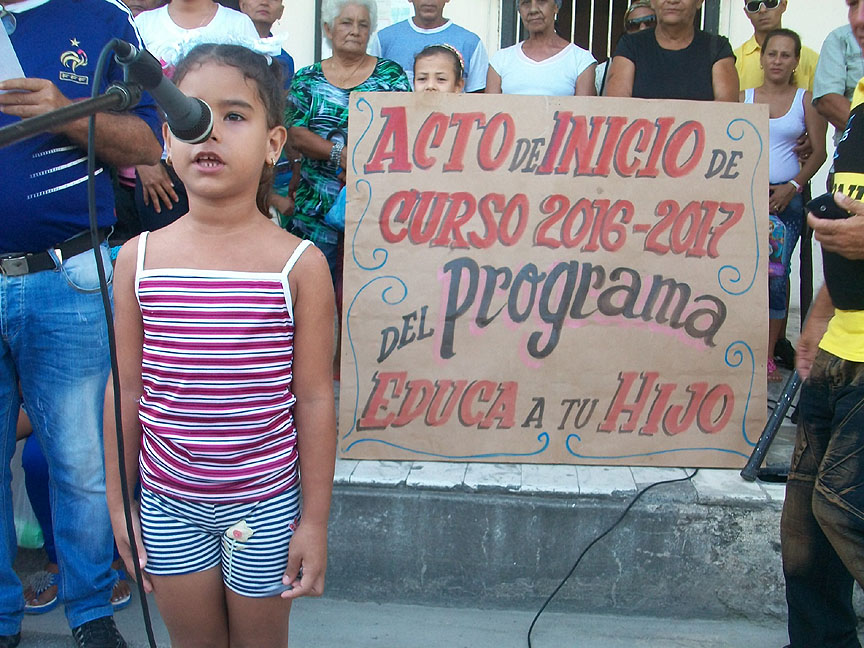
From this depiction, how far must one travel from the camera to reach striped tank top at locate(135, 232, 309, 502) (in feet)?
5.25

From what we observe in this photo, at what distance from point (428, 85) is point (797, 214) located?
79.3 inches

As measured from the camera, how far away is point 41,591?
2.81 meters

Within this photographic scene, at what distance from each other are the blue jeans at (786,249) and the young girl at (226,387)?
3104mm

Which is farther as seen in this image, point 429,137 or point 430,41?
point 430,41

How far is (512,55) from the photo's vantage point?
13.6ft

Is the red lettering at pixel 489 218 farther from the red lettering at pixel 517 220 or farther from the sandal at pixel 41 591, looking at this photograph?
the sandal at pixel 41 591

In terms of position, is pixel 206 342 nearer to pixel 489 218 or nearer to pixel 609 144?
pixel 489 218

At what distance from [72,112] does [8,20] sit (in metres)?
1.35

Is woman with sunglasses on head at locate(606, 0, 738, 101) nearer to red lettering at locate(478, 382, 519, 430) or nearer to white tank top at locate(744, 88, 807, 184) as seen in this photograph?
white tank top at locate(744, 88, 807, 184)

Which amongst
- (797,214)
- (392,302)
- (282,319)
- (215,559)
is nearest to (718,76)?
(797,214)

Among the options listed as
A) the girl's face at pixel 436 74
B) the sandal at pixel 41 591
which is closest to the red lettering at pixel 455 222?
the girl's face at pixel 436 74

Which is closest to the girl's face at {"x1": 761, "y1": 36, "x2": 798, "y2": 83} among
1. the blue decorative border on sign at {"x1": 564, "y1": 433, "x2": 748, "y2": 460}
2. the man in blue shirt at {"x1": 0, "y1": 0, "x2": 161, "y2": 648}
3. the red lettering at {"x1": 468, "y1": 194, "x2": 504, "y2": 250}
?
the red lettering at {"x1": 468, "y1": 194, "x2": 504, "y2": 250}

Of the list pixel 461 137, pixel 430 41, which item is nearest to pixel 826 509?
pixel 461 137

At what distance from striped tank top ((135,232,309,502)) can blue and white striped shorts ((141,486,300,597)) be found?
3 cm
